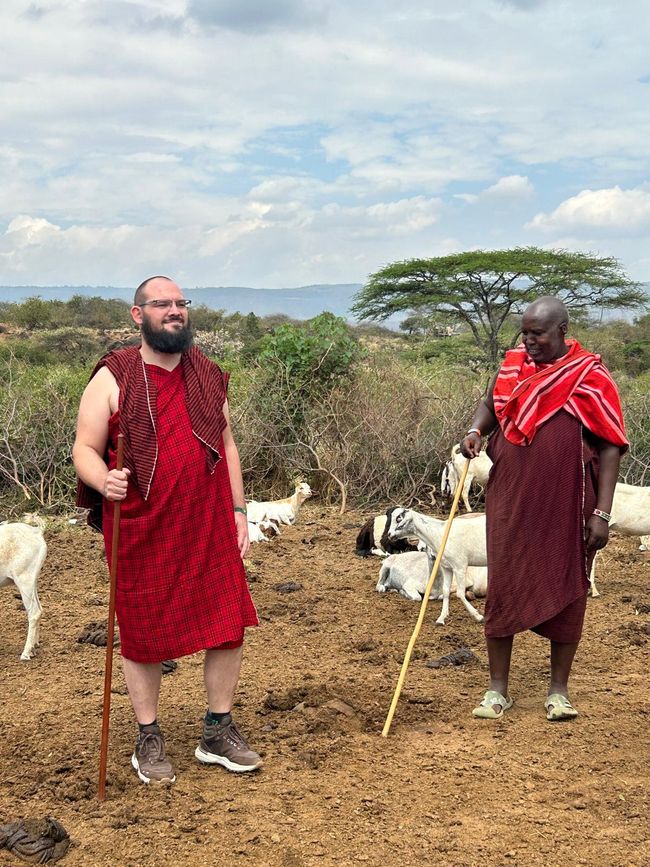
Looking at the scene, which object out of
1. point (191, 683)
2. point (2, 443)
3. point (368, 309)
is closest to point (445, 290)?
point (368, 309)

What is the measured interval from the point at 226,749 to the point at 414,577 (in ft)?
10.7

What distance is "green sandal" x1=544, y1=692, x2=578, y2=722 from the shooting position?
455 centimetres

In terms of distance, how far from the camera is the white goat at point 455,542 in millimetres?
6438

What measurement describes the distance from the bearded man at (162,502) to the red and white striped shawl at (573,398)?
4.79ft

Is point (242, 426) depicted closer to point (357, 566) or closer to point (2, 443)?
point (2, 443)

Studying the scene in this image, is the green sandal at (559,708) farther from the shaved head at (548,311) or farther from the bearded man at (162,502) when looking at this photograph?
the shaved head at (548,311)

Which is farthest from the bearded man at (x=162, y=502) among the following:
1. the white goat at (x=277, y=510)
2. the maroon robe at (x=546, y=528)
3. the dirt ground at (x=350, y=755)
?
the white goat at (x=277, y=510)

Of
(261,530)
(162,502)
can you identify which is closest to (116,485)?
(162,502)

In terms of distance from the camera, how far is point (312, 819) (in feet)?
11.9

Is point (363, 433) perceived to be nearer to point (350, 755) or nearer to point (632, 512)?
point (632, 512)

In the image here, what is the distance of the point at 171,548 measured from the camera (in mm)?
3883

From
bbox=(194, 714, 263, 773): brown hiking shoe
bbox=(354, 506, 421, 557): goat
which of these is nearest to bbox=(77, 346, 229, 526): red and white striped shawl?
bbox=(194, 714, 263, 773): brown hiking shoe

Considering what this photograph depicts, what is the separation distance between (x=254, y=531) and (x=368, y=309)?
1749 cm

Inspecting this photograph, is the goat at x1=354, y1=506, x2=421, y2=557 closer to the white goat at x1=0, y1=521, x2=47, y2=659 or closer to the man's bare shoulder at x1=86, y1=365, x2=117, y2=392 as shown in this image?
the white goat at x1=0, y1=521, x2=47, y2=659
